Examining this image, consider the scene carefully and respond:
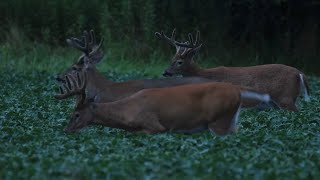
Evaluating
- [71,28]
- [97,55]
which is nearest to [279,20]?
[71,28]

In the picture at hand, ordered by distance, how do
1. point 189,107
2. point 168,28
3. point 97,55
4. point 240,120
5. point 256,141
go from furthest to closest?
point 168,28, point 97,55, point 240,120, point 189,107, point 256,141

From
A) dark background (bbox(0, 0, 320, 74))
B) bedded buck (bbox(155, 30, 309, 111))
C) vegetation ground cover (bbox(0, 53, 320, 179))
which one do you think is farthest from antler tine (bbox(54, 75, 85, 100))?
dark background (bbox(0, 0, 320, 74))

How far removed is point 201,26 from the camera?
73.2 ft

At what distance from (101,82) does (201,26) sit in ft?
34.7

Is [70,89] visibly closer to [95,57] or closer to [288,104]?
[95,57]

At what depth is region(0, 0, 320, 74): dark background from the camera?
71.3 ft

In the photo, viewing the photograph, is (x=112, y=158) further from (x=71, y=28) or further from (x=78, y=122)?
(x=71, y=28)

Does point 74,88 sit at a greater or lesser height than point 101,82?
greater

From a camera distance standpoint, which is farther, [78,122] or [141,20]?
[141,20]

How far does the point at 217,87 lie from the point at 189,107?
341 mm

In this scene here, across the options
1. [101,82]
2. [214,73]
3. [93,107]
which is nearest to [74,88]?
[93,107]

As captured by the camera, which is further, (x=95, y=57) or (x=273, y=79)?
(x=273, y=79)

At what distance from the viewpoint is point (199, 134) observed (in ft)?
30.0

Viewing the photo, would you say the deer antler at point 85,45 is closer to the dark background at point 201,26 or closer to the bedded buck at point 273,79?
the bedded buck at point 273,79
